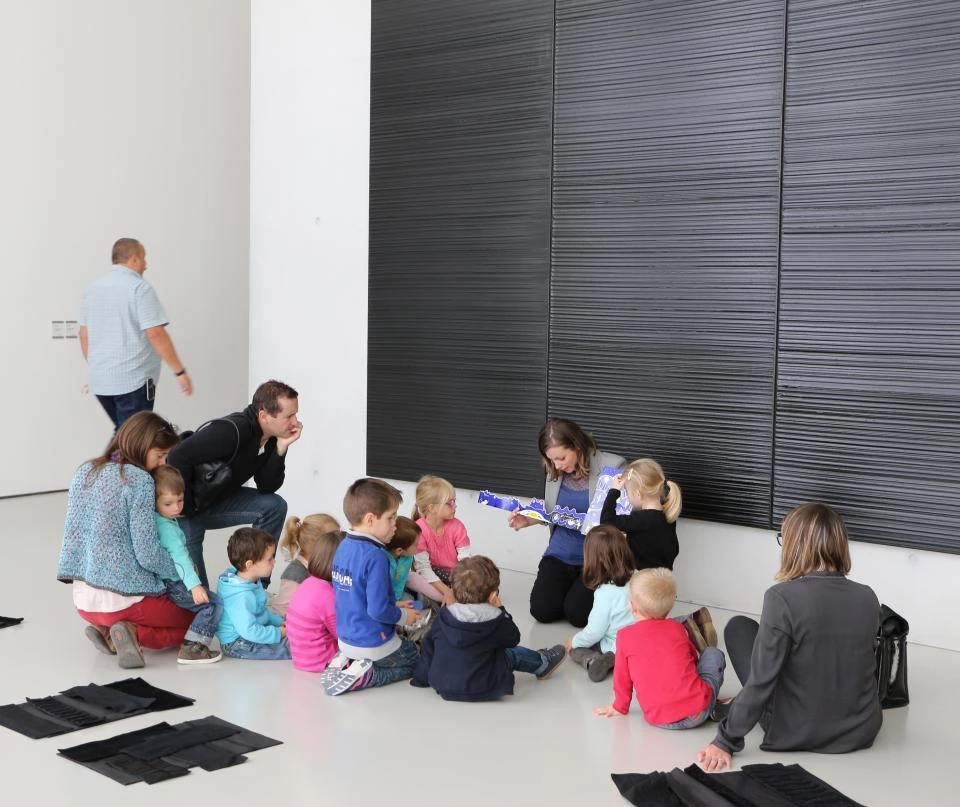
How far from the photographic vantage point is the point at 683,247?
5520 mm

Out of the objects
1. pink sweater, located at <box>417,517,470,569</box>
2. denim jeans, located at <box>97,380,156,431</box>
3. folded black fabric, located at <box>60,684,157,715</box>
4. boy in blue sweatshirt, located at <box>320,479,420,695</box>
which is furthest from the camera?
denim jeans, located at <box>97,380,156,431</box>

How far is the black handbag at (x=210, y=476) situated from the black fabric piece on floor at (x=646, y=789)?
2.41 metres

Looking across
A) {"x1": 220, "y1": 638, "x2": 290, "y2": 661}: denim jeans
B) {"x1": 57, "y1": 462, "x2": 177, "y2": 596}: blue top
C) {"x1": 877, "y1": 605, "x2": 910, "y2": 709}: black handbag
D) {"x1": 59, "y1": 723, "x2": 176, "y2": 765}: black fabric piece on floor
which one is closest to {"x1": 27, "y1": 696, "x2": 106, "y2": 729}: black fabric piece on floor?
{"x1": 59, "y1": 723, "x2": 176, "y2": 765}: black fabric piece on floor

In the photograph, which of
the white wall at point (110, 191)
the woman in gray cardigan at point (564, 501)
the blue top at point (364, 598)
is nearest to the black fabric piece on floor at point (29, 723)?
the blue top at point (364, 598)

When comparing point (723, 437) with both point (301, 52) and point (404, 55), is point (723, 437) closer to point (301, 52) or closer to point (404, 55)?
point (404, 55)

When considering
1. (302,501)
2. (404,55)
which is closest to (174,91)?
(404,55)

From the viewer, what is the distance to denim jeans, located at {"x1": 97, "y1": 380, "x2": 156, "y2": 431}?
6.89 meters

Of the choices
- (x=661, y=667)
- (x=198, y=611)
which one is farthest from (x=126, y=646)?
(x=661, y=667)

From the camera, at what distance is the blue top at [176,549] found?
4.50 m

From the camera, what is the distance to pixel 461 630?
4086 mm

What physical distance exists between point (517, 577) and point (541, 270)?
1596 millimetres

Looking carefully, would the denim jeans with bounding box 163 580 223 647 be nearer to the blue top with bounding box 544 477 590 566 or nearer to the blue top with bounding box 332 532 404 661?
the blue top with bounding box 332 532 404 661

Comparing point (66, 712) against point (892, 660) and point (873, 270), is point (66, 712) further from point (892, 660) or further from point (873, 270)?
point (873, 270)

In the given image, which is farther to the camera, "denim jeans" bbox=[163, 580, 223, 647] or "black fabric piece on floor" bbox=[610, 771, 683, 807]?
Answer: "denim jeans" bbox=[163, 580, 223, 647]
